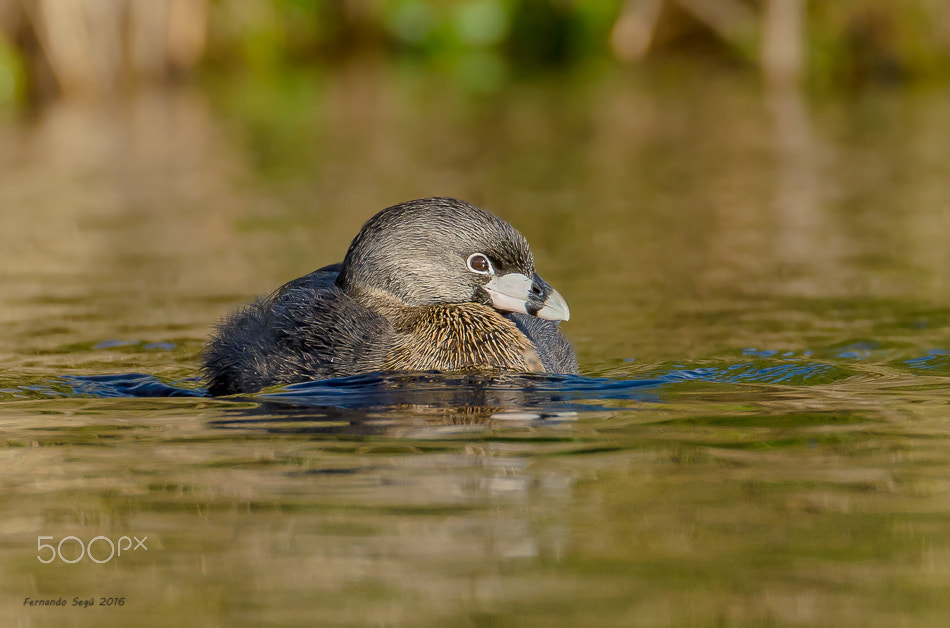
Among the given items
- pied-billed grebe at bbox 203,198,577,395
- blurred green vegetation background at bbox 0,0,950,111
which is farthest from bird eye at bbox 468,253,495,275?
blurred green vegetation background at bbox 0,0,950,111

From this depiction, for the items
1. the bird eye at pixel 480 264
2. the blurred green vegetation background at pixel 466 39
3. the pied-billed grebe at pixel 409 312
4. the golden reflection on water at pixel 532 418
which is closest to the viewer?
the golden reflection on water at pixel 532 418

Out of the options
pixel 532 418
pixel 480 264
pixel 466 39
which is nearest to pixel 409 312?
pixel 480 264

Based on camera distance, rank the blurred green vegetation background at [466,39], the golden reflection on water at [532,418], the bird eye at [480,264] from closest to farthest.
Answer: the golden reflection on water at [532,418] < the bird eye at [480,264] < the blurred green vegetation background at [466,39]

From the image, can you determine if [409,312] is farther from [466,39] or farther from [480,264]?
[466,39]

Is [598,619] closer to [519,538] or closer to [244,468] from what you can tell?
[519,538]

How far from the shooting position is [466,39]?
97.2 ft

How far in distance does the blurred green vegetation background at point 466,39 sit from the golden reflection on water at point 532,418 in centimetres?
439

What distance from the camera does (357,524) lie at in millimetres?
4258

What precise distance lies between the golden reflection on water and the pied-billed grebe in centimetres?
52

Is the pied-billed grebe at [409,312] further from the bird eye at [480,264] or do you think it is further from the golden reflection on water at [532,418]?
the golden reflection on water at [532,418]

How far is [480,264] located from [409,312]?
0.42m

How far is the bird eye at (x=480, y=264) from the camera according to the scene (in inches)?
271

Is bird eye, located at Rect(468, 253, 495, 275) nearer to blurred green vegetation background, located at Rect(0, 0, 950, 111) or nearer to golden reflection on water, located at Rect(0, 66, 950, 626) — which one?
golden reflection on water, located at Rect(0, 66, 950, 626)

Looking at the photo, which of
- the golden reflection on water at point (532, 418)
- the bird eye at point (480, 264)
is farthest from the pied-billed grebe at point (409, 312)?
the golden reflection on water at point (532, 418)
